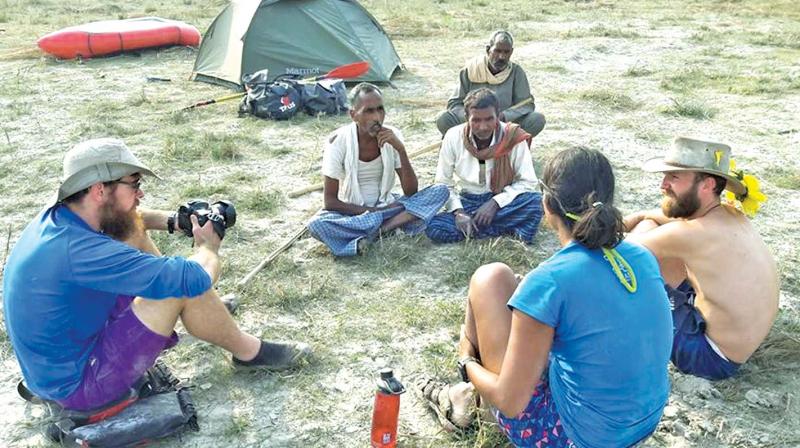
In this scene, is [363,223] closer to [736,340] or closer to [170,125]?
[736,340]

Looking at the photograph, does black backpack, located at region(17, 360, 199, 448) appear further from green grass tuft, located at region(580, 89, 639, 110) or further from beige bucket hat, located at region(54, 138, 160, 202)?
green grass tuft, located at region(580, 89, 639, 110)

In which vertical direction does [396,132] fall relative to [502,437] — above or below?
above

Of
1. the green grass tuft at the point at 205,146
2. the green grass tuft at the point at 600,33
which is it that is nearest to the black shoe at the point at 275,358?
the green grass tuft at the point at 205,146

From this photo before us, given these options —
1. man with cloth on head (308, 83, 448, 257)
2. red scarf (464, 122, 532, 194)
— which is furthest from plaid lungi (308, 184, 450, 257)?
red scarf (464, 122, 532, 194)

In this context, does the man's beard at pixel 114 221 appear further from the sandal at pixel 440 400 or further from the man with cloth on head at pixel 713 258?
the man with cloth on head at pixel 713 258

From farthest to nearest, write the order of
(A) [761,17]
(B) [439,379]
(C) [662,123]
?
(A) [761,17]
(C) [662,123]
(B) [439,379]

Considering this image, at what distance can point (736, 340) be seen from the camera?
3.22 m

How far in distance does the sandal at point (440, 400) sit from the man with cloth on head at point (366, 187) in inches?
60.6

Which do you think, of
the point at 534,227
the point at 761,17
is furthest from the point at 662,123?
the point at 761,17

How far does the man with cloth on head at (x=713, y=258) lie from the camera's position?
3.15 m

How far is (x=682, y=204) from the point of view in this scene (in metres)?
3.30

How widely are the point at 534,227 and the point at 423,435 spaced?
2.13 meters

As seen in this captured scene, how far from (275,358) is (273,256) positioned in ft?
4.20

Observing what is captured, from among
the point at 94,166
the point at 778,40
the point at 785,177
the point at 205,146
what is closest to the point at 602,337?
the point at 94,166
